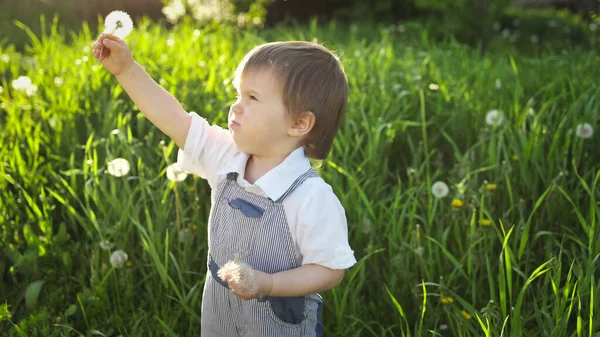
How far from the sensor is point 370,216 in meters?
2.29

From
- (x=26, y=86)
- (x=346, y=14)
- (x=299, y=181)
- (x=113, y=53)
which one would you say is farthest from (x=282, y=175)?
(x=346, y=14)

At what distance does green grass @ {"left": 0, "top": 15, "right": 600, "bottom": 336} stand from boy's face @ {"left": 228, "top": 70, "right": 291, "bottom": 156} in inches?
20.0

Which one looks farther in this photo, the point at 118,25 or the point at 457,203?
the point at 457,203

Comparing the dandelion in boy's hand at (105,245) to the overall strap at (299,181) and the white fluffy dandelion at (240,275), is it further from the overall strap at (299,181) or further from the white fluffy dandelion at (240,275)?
the white fluffy dandelion at (240,275)

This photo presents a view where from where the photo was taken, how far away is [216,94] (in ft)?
10.6

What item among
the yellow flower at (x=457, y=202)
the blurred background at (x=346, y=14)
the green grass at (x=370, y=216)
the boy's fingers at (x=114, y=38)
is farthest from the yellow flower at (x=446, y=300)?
the blurred background at (x=346, y=14)

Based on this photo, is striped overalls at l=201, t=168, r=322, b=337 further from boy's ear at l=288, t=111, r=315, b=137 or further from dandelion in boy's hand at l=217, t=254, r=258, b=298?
dandelion in boy's hand at l=217, t=254, r=258, b=298

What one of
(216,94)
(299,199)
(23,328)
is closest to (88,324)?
(23,328)

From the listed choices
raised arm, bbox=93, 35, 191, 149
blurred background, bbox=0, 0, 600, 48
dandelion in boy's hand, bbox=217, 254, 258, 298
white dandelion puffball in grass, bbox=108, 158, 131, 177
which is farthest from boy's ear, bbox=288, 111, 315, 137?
blurred background, bbox=0, 0, 600, 48

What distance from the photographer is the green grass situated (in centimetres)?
189

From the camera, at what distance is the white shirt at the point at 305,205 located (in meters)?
1.40

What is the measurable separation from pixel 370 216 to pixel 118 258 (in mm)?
789

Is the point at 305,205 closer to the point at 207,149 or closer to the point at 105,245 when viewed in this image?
the point at 207,149

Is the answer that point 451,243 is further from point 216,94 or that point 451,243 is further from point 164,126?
point 216,94
